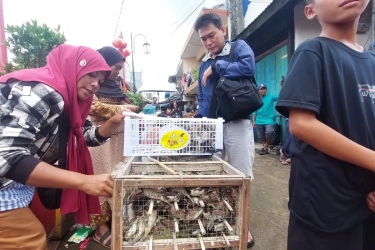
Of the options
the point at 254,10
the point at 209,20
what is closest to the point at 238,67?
the point at 209,20

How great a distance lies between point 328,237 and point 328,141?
0.43 metres

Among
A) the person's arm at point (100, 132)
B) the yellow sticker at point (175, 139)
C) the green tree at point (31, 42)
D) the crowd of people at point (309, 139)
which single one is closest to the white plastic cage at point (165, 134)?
the yellow sticker at point (175, 139)

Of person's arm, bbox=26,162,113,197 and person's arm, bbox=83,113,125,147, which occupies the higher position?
person's arm, bbox=83,113,125,147

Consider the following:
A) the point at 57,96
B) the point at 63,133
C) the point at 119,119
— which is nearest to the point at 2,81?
the point at 57,96

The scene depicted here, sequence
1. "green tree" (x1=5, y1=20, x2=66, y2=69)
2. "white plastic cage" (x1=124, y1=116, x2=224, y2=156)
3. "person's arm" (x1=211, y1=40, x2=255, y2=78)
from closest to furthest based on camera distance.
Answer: "white plastic cage" (x1=124, y1=116, x2=224, y2=156)
"person's arm" (x1=211, y1=40, x2=255, y2=78)
"green tree" (x1=5, y1=20, x2=66, y2=69)

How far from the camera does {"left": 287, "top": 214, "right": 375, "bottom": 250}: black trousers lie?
1047 millimetres

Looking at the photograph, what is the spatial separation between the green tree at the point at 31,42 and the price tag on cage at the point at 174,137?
1920 millimetres

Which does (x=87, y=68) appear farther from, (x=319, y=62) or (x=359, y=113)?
(x=359, y=113)

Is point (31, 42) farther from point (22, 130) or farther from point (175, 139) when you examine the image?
point (175, 139)

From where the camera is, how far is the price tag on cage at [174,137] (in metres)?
1.66

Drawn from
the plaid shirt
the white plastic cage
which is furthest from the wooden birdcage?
the plaid shirt

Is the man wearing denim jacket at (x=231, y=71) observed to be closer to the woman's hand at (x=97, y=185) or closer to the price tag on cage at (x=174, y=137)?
the price tag on cage at (x=174, y=137)

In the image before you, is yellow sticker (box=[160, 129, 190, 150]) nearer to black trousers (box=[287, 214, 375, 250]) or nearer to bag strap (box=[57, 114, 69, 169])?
bag strap (box=[57, 114, 69, 169])

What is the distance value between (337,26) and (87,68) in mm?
1423
